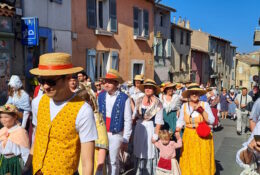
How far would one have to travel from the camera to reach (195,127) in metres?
5.64

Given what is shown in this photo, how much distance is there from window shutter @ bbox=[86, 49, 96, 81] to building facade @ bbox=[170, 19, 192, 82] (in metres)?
13.5

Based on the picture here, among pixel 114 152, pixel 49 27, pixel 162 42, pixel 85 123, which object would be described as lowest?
pixel 114 152

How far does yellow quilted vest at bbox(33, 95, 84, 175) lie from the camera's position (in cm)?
265

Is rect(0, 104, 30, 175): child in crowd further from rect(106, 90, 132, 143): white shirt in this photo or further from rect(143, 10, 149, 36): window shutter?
rect(143, 10, 149, 36): window shutter

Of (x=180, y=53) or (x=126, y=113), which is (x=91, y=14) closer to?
(x=126, y=113)

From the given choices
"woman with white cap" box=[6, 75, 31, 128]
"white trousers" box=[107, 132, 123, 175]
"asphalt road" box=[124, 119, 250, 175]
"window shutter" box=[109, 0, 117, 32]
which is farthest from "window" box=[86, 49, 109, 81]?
"white trousers" box=[107, 132, 123, 175]

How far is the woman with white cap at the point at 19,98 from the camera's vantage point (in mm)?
6266

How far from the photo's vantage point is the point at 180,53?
98.0 ft

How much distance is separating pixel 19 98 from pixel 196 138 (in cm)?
344

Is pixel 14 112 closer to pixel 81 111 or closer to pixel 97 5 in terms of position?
pixel 81 111

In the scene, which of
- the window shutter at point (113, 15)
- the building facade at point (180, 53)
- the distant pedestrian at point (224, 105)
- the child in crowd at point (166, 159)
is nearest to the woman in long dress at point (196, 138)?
the child in crowd at point (166, 159)

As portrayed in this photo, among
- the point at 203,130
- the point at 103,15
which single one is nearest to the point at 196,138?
the point at 203,130

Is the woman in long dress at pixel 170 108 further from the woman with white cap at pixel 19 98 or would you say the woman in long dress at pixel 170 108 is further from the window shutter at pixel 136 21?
the window shutter at pixel 136 21

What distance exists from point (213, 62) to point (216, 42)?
291 cm
